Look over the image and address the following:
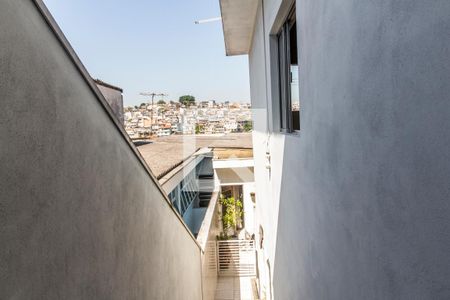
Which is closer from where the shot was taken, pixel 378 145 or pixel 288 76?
pixel 378 145

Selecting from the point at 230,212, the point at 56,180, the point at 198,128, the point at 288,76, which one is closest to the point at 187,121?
the point at 198,128

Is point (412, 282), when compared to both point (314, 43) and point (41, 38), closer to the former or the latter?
point (314, 43)

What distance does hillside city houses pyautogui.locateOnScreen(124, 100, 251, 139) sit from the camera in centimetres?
1254

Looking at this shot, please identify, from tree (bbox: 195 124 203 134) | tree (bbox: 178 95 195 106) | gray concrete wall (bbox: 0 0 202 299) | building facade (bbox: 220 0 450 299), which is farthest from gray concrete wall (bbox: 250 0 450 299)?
tree (bbox: 178 95 195 106)

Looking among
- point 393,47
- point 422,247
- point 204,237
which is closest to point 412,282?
point 422,247

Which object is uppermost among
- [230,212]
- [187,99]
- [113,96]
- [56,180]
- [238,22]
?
[187,99]

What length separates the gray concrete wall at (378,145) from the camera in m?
0.70

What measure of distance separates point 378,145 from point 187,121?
11.5m

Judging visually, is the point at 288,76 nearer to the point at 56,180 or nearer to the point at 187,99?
the point at 56,180

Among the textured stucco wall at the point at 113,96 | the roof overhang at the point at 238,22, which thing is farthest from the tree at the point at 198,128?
the textured stucco wall at the point at 113,96

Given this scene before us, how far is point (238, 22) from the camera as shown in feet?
17.8

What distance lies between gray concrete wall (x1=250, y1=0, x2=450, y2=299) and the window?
1.15 metres

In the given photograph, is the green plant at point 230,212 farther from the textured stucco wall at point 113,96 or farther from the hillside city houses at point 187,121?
the textured stucco wall at point 113,96

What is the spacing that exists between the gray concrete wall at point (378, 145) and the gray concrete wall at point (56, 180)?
109 centimetres
